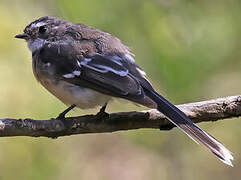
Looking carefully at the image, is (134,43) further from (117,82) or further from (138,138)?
(138,138)

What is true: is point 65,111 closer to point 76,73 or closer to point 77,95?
point 77,95

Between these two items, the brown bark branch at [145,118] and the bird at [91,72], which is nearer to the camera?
the brown bark branch at [145,118]

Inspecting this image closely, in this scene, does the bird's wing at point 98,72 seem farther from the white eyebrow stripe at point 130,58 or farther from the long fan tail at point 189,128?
the long fan tail at point 189,128

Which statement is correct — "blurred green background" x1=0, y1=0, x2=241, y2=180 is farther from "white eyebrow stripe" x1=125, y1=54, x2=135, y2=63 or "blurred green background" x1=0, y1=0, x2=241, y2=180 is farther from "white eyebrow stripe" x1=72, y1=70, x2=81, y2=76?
"white eyebrow stripe" x1=72, y1=70, x2=81, y2=76

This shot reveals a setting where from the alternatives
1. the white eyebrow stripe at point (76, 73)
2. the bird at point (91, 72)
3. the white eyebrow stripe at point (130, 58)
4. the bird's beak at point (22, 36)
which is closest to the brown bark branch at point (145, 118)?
the bird at point (91, 72)

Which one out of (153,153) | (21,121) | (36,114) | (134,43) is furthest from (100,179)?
(21,121)

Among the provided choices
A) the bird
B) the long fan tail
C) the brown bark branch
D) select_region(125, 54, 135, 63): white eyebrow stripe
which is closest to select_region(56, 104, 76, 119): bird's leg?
the bird
